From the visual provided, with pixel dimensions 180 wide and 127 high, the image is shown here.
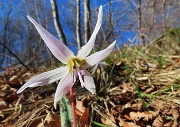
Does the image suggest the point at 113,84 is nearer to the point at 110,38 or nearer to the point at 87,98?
the point at 87,98

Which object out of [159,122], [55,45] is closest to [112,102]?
[159,122]

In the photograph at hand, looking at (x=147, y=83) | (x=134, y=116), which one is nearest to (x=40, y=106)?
(x=134, y=116)

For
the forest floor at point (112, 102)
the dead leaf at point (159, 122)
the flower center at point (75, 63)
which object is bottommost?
the dead leaf at point (159, 122)

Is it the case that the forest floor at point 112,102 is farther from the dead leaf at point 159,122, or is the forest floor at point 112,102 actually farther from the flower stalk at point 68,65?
the flower stalk at point 68,65

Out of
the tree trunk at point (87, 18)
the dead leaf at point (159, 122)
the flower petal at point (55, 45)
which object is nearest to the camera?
the flower petal at point (55, 45)

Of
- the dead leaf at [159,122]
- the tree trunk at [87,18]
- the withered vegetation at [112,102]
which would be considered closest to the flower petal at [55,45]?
the withered vegetation at [112,102]

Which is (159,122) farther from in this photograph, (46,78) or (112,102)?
(46,78)
